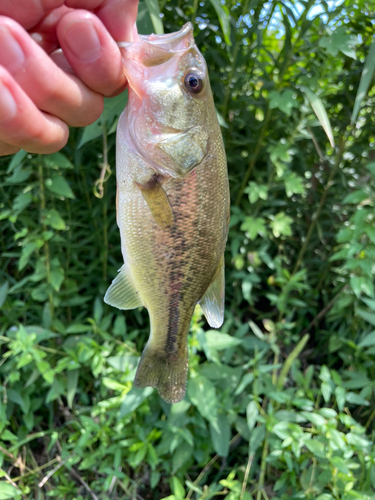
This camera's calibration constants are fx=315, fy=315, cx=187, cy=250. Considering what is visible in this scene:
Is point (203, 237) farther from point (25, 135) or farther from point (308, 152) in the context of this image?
point (308, 152)

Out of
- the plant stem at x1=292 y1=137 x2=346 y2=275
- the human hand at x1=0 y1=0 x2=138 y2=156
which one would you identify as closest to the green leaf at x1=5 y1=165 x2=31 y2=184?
the human hand at x1=0 y1=0 x2=138 y2=156

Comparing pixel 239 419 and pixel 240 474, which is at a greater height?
pixel 239 419

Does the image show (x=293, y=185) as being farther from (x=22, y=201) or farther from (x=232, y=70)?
(x=22, y=201)

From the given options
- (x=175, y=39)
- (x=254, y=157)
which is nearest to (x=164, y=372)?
(x=175, y=39)

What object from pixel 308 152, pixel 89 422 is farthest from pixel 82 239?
pixel 308 152

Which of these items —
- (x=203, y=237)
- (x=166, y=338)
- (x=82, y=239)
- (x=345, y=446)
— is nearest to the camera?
(x=203, y=237)

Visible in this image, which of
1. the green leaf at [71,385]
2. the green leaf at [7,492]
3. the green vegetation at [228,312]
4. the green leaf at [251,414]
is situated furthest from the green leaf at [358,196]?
the green leaf at [7,492]

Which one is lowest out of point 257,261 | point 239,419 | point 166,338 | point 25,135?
point 239,419
